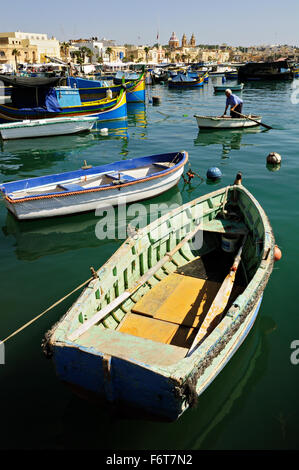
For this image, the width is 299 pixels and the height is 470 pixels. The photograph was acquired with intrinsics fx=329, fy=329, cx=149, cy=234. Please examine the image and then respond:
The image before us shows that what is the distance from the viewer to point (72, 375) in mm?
4797

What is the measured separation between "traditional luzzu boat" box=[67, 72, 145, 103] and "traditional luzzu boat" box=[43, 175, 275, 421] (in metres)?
26.8

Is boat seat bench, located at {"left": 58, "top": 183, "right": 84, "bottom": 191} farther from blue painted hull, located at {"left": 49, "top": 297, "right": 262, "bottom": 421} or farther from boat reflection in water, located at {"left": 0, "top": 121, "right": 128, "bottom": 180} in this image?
blue painted hull, located at {"left": 49, "top": 297, "right": 262, "bottom": 421}

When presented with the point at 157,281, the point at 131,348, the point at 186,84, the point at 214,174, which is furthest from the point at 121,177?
the point at 186,84

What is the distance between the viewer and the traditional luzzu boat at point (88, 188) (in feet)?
40.2

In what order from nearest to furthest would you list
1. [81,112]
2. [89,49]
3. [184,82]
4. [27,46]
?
1. [81,112]
2. [184,82]
3. [27,46]
4. [89,49]

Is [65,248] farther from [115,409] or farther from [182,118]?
[182,118]

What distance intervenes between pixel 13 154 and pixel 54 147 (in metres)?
3.05

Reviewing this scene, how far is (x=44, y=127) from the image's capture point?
2562 cm

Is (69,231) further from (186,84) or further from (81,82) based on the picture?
(186,84)

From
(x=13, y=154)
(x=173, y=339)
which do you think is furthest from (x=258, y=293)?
(x=13, y=154)

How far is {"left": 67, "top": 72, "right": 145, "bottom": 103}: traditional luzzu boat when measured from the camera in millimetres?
32594

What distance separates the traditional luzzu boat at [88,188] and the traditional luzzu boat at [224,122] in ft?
36.7

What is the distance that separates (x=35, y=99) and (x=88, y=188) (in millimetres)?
19337

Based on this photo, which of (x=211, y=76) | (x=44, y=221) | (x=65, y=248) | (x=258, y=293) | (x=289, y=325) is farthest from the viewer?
(x=211, y=76)
